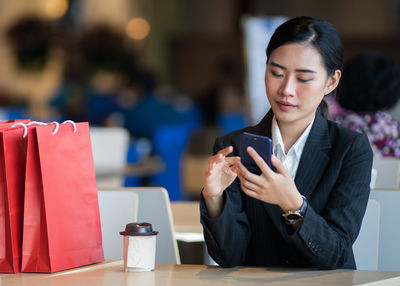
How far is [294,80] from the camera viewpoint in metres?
1.54

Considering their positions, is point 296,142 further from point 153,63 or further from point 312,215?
point 153,63

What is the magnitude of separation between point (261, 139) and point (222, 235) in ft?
0.93

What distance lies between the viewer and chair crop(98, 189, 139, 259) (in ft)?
6.16

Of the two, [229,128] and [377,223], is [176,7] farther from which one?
[377,223]

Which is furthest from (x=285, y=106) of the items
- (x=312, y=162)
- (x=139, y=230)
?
(x=139, y=230)

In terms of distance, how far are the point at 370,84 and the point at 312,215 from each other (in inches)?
53.8

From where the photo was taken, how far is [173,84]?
1433cm

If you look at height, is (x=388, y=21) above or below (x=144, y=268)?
above

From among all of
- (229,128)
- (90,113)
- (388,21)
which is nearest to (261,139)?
(229,128)

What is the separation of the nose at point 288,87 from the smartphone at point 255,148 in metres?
0.18

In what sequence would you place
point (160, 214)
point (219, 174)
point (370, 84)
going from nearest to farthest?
1. point (219, 174)
2. point (160, 214)
3. point (370, 84)

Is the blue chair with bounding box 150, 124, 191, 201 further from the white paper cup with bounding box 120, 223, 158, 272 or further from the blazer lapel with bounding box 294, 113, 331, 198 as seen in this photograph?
the white paper cup with bounding box 120, 223, 158, 272

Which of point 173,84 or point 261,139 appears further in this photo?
point 173,84

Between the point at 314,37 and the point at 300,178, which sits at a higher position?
the point at 314,37
